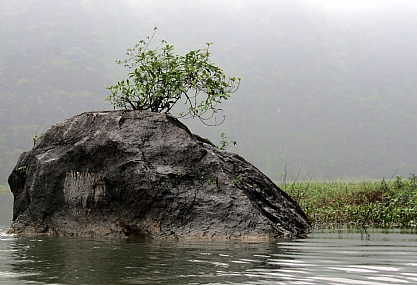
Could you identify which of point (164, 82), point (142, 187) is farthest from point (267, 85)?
point (142, 187)

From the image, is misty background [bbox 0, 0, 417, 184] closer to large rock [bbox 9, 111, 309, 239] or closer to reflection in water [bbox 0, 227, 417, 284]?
large rock [bbox 9, 111, 309, 239]

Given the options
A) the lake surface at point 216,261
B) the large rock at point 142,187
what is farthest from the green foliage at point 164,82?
the lake surface at point 216,261

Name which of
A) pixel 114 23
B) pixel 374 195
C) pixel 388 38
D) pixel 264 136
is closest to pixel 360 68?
pixel 388 38

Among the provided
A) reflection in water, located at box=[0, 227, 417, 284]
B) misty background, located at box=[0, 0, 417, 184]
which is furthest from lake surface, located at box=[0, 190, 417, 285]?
misty background, located at box=[0, 0, 417, 184]

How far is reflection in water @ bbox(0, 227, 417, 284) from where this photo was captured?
5.00m

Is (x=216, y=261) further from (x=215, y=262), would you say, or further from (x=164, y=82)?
(x=164, y=82)

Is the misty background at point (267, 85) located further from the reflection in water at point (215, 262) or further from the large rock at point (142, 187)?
the reflection in water at point (215, 262)

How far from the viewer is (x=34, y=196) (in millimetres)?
10570

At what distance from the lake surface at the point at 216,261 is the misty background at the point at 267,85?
107 meters

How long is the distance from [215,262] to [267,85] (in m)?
163

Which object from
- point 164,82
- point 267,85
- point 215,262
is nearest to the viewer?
point 215,262

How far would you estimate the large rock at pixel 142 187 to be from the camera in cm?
917

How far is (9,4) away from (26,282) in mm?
205656

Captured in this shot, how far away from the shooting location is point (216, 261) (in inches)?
241
